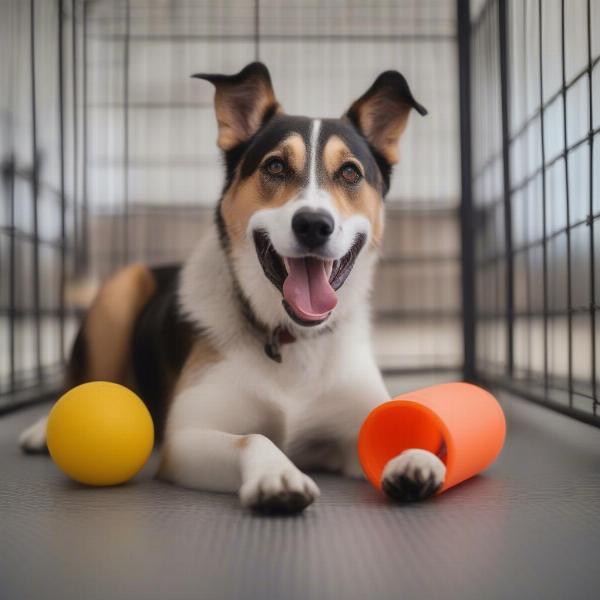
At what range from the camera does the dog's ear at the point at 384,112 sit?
2168 millimetres

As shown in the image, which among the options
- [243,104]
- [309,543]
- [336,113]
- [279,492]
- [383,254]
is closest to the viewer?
[309,543]

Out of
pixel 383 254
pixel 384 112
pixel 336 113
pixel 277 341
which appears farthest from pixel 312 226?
pixel 336 113

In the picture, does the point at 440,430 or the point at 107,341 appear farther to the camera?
the point at 107,341

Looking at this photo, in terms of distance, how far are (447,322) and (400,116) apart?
2.71 metres

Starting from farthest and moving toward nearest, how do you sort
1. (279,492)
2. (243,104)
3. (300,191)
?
1. (243,104)
2. (300,191)
3. (279,492)

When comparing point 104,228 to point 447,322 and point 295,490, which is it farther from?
point 295,490

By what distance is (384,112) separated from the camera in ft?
7.36

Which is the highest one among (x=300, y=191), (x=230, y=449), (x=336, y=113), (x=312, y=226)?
(x=336, y=113)

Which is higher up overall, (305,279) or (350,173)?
(350,173)

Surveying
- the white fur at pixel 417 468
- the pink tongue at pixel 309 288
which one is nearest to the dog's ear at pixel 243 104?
the pink tongue at pixel 309 288

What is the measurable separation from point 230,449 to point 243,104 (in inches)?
42.3

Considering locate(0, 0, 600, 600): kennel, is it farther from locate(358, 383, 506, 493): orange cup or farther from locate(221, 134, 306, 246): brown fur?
locate(221, 134, 306, 246): brown fur

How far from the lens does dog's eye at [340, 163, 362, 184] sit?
78.4 inches

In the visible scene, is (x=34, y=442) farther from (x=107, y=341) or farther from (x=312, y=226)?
(x=312, y=226)
